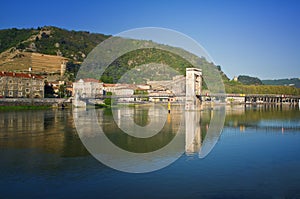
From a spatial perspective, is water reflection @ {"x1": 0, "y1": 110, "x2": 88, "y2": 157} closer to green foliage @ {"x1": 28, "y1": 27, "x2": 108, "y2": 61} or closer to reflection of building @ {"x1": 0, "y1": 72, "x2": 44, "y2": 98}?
reflection of building @ {"x1": 0, "y1": 72, "x2": 44, "y2": 98}

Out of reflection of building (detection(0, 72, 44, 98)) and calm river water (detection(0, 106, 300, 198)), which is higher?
reflection of building (detection(0, 72, 44, 98))

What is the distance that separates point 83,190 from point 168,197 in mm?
1601

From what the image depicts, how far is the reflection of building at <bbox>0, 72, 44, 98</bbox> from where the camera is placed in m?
33.2

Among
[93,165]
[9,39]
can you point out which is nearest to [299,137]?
[93,165]

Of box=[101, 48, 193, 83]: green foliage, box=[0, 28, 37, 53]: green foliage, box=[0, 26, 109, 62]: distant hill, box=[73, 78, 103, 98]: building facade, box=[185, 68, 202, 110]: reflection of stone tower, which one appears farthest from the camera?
box=[0, 28, 37, 53]: green foliage

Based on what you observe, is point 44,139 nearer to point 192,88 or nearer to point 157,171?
point 157,171

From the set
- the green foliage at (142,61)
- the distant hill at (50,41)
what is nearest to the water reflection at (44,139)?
the green foliage at (142,61)

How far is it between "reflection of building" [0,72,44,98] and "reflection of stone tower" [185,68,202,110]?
15.6m

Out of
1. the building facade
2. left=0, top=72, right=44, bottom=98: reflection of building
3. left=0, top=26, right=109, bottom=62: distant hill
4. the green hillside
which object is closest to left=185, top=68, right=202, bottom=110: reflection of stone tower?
the green hillside

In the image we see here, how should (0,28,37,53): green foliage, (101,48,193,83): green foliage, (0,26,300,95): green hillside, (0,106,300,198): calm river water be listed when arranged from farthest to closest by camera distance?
(0,28,37,53): green foliage
(101,48,193,83): green foliage
(0,26,300,95): green hillside
(0,106,300,198): calm river water

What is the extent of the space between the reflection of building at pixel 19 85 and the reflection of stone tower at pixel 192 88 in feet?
51.2

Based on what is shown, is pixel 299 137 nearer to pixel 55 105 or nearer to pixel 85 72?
pixel 55 105

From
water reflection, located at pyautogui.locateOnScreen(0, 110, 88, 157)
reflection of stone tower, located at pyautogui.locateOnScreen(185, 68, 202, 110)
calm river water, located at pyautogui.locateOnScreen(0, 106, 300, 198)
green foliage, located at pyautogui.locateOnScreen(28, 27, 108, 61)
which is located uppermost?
green foliage, located at pyautogui.locateOnScreen(28, 27, 108, 61)

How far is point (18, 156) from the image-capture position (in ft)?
31.5
